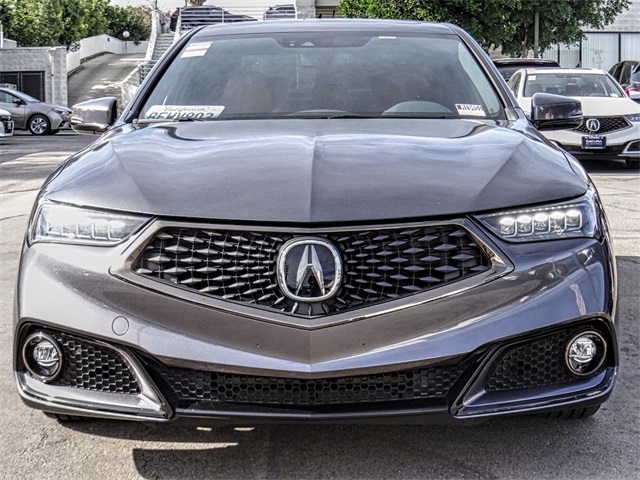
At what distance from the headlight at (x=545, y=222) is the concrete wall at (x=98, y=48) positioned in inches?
1747

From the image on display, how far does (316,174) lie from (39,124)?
82.9 feet

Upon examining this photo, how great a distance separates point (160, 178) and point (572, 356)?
139cm

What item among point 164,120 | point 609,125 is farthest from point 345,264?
point 609,125

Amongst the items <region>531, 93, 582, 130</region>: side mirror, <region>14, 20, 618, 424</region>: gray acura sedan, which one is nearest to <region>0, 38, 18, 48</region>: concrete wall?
<region>531, 93, 582, 130</region>: side mirror

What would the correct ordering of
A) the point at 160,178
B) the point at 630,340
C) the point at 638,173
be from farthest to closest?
1. the point at 638,173
2. the point at 630,340
3. the point at 160,178

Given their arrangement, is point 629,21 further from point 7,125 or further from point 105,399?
point 105,399

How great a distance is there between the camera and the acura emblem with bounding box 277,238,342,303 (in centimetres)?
255

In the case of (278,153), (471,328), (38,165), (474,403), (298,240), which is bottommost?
(38,165)

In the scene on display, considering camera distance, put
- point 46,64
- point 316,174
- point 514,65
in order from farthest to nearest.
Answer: point 46,64 → point 514,65 → point 316,174

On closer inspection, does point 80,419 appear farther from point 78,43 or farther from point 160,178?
point 78,43

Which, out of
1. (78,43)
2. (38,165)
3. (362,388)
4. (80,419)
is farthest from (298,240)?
(78,43)

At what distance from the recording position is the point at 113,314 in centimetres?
263

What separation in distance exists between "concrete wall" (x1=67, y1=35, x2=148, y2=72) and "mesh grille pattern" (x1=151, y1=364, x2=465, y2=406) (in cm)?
4432

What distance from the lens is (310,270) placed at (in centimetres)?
255
